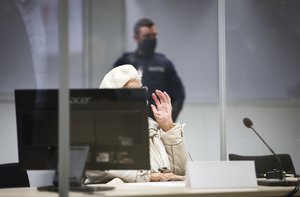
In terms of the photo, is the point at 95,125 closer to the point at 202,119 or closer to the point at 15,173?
the point at 15,173

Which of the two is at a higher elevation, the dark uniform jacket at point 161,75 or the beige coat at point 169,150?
the dark uniform jacket at point 161,75

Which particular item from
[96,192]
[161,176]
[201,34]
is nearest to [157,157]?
[161,176]

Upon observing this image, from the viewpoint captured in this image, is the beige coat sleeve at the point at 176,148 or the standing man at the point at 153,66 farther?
the standing man at the point at 153,66

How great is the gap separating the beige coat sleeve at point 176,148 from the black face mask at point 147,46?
1.63m

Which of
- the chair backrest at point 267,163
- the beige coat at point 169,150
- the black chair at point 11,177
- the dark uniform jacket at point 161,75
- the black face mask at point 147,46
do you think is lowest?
the chair backrest at point 267,163

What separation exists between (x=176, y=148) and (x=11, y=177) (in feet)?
2.97

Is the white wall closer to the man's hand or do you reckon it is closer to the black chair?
the man's hand

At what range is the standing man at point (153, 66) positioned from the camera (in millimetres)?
4684

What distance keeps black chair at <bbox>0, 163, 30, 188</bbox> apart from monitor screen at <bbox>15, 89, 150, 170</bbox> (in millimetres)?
674

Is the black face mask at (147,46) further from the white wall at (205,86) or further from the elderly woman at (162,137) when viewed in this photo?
the elderly woman at (162,137)

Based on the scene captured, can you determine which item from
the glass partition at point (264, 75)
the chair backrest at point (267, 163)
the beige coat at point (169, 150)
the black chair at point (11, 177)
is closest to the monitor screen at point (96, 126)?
the black chair at point (11, 177)

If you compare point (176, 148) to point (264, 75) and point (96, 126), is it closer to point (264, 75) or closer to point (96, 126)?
point (96, 126)

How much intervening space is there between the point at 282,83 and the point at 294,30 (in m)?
0.45

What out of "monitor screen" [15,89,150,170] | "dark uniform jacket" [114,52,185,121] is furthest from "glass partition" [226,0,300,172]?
"monitor screen" [15,89,150,170]
